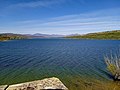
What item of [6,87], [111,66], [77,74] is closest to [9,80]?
[77,74]

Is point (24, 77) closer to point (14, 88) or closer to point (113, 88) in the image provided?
point (113, 88)

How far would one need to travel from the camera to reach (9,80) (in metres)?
22.8

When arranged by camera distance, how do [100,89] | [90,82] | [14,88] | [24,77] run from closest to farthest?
[14,88] → [100,89] → [90,82] → [24,77]

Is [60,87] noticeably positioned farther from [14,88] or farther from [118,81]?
[118,81]

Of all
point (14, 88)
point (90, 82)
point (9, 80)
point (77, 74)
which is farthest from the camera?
point (77, 74)

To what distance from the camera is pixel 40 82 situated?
7984 millimetres

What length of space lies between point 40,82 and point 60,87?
3.11ft

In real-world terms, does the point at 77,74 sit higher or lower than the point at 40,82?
lower

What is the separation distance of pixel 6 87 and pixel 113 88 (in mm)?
13781

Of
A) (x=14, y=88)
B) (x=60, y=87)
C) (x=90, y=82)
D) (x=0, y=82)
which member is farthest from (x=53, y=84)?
(x=0, y=82)

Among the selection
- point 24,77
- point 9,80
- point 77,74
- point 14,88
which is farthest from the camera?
point 77,74

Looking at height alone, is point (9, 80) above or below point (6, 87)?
below

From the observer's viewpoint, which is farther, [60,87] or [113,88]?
[113,88]

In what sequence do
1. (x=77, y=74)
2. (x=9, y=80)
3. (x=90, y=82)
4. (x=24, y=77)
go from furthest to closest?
(x=77, y=74)
(x=24, y=77)
(x=9, y=80)
(x=90, y=82)
